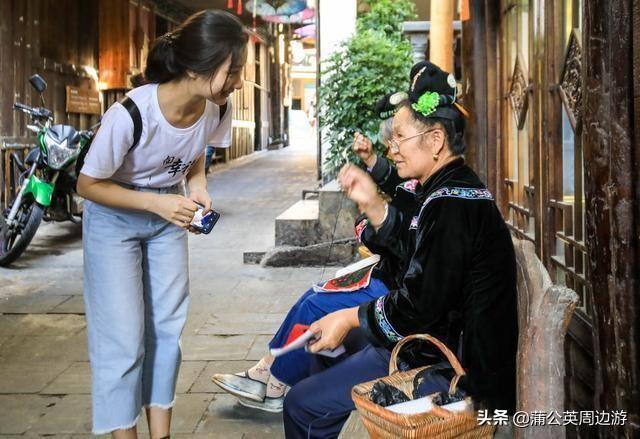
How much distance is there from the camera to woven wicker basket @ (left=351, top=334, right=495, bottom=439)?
6.53ft

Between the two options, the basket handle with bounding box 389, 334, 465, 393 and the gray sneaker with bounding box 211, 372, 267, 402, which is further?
the gray sneaker with bounding box 211, 372, 267, 402

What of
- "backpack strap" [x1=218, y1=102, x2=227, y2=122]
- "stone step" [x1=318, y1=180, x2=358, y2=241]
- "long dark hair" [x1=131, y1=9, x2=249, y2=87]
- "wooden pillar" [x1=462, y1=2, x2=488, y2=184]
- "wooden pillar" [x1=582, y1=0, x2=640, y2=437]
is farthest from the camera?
"stone step" [x1=318, y1=180, x2=358, y2=241]

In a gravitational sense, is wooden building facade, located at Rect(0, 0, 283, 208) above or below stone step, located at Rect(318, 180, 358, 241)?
above

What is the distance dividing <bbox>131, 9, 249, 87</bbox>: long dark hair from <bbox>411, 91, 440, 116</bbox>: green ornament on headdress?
0.71m

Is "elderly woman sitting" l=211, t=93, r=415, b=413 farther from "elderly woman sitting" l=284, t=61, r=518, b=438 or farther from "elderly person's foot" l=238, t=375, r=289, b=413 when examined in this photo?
"elderly woman sitting" l=284, t=61, r=518, b=438

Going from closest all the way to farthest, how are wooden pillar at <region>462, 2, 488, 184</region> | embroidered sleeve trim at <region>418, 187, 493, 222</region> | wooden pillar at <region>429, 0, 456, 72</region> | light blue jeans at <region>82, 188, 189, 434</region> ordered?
embroidered sleeve trim at <region>418, 187, 493, 222</region> < light blue jeans at <region>82, 188, 189, 434</region> < wooden pillar at <region>462, 2, 488, 184</region> < wooden pillar at <region>429, 0, 456, 72</region>

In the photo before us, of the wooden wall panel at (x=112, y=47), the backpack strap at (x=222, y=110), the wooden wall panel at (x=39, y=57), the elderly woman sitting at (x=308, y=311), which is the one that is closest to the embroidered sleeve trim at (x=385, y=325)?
the elderly woman sitting at (x=308, y=311)

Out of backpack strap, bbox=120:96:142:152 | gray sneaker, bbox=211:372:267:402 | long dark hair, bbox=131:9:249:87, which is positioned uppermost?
long dark hair, bbox=131:9:249:87

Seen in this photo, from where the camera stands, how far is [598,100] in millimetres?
2377

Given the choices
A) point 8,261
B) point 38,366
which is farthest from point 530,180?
point 8,261

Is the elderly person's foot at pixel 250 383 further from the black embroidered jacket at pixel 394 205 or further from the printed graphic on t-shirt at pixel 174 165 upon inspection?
the printed graphic on t-shirt at pixel 174 165

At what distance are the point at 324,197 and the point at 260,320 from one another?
254cm

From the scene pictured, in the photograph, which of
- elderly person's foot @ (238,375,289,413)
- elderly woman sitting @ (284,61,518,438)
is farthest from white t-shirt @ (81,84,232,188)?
elderly person's foot @ (238,375,289,413)

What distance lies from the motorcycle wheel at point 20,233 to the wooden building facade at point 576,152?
14.3 feet
